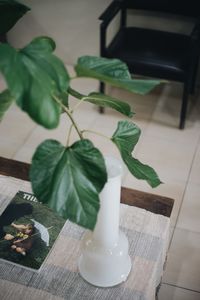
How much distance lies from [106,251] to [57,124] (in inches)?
20.5

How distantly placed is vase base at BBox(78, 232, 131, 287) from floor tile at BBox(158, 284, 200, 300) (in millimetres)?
601

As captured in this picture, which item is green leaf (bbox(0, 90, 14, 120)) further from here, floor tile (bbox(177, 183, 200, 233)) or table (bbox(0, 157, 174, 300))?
floor tile (bbox(177, 183, 200, 233))

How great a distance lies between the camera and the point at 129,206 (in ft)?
5.05

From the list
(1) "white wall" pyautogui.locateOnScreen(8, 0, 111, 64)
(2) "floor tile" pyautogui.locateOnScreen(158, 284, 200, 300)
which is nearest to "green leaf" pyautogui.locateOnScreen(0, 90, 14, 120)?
(2) "floor tile" pyautogui.locateOnScreen(158, 284, 200, 300)

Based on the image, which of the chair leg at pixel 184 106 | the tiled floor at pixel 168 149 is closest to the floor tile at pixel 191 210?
the tiled floor at pixel 168 149

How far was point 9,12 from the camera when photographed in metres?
1.24

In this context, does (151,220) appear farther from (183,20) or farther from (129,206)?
(183,20)

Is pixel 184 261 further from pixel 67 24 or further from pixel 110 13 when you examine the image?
pixel 67 24

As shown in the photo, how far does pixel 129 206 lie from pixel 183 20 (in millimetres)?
1763

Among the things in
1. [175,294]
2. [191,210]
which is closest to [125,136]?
[175,294]

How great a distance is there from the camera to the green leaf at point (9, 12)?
1227 mm

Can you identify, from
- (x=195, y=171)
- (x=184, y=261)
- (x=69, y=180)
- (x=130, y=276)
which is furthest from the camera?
(x=195, y=171)

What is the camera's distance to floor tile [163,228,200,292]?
192cm

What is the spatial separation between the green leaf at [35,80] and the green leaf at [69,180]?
0.49 ft
